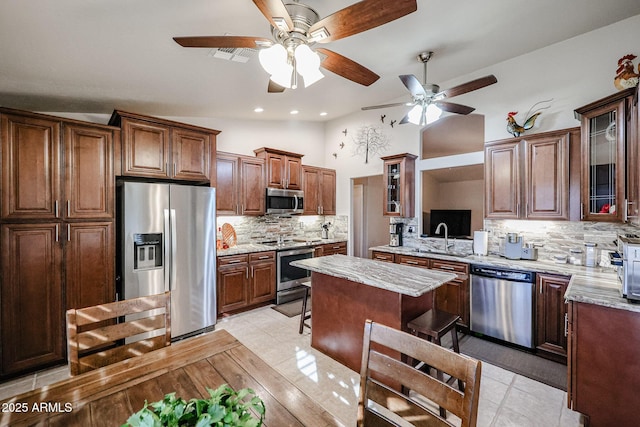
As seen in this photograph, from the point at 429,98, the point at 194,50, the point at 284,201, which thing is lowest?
the point at 284,201

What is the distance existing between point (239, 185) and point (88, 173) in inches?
74.0

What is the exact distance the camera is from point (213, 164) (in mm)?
3602

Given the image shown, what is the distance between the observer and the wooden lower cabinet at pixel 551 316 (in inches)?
105

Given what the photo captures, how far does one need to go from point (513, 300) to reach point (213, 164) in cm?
382

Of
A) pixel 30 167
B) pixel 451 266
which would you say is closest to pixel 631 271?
pixel 451 266

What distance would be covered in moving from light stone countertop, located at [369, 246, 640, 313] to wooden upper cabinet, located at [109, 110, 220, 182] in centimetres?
291

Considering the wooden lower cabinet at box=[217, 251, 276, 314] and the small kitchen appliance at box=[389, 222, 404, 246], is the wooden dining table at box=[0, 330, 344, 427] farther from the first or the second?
the small kitchen appliance at box=[389, 222, 404, 246]

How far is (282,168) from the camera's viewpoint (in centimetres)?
483

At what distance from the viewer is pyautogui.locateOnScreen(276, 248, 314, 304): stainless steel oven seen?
434cm

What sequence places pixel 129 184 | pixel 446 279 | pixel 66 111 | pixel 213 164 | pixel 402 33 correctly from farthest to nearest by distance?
pixel 213 164 < pixel 66 111 < pixel 129 184 < pixel 402 33 < pixel 446 279

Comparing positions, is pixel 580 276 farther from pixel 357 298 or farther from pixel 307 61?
pixel 307 61

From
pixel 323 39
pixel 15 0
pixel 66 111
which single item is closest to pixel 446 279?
pixel 323 39

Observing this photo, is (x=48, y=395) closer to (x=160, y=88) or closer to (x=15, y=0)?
(x=15, y=0)

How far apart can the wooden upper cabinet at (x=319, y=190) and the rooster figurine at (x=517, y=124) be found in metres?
3.09
